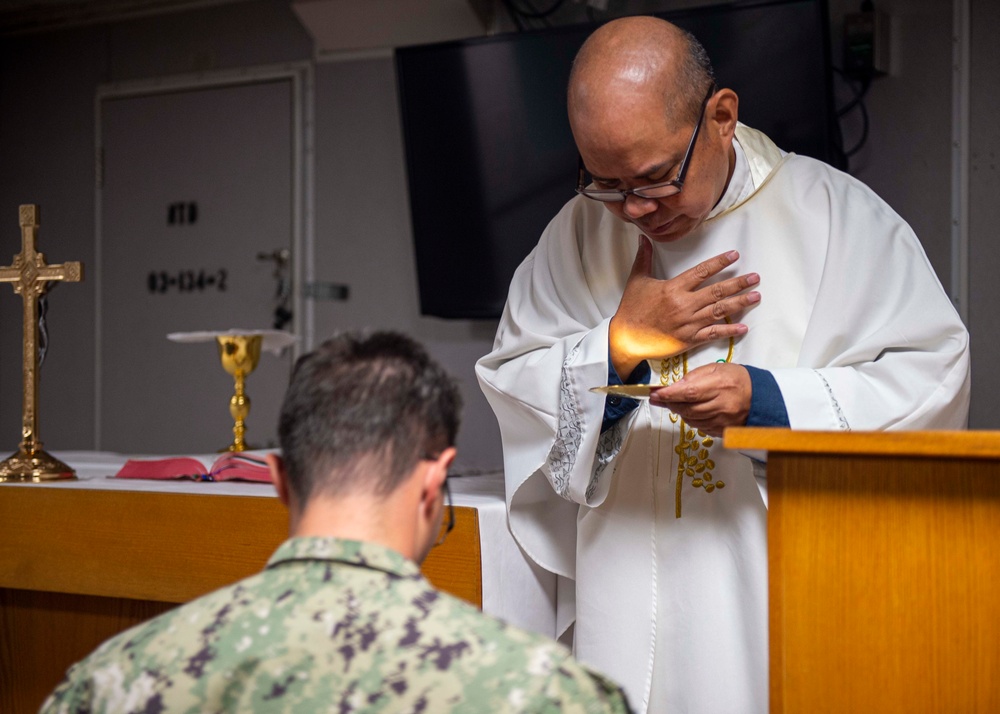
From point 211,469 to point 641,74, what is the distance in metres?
1.35

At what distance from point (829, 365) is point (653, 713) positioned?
2.28ft

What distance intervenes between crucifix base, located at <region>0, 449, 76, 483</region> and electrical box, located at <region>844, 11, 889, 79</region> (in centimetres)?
283

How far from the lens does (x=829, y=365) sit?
6.06ft

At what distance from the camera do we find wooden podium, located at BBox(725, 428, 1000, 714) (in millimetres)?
1296

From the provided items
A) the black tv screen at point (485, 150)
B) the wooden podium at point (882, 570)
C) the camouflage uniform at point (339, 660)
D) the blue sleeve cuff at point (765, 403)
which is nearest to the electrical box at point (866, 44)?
the black tv screen at point (485, 150)

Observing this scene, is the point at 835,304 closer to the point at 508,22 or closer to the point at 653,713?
the point at 653,713

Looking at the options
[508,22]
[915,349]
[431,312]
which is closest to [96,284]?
[431,312]

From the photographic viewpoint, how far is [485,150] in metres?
4.26

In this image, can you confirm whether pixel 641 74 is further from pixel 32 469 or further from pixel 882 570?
pixel 32 469

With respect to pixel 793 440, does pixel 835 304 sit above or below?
above

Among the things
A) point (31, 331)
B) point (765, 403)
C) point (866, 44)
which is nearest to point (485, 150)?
point (866, 44)

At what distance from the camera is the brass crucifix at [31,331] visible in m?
2.56

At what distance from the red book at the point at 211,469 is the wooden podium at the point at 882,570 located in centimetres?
140

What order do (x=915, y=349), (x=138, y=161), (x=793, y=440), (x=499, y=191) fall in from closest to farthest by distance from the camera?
(x=793, y=440)
(x=915, y=349)
(x=499, y=191)
(x=138, y=161)
